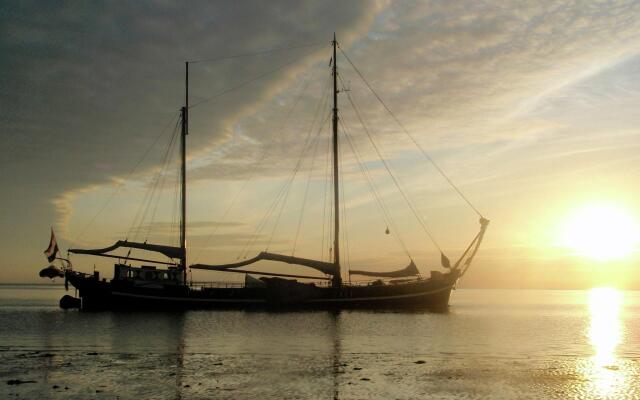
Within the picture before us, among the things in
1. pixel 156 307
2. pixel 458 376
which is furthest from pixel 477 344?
pixel 156 307

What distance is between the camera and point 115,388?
22453 mm

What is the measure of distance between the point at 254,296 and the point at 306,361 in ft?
118

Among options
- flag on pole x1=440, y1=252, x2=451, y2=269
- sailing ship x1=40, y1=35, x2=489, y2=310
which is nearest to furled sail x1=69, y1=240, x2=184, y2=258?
sailing ship x1=40, y1=35, x2=489, y2=310

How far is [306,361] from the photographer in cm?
2995

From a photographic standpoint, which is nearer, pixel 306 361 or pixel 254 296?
pixel 306 361

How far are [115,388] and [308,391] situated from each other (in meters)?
7.56

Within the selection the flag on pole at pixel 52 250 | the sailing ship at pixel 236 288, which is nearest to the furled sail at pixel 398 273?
the sailing ship at pixel 236 288

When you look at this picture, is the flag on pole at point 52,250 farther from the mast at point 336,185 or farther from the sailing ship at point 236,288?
the mast at point 336,185

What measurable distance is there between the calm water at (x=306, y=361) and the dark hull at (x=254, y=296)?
10.1m

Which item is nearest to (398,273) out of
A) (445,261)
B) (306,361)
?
(445,261)

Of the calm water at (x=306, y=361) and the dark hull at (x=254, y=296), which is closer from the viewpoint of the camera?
the calm water at (x=306, y=361)

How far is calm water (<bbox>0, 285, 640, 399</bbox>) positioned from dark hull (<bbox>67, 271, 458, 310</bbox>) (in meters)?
10.1

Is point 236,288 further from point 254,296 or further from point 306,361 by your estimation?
point 306,361

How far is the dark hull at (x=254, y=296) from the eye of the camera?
6275cm
